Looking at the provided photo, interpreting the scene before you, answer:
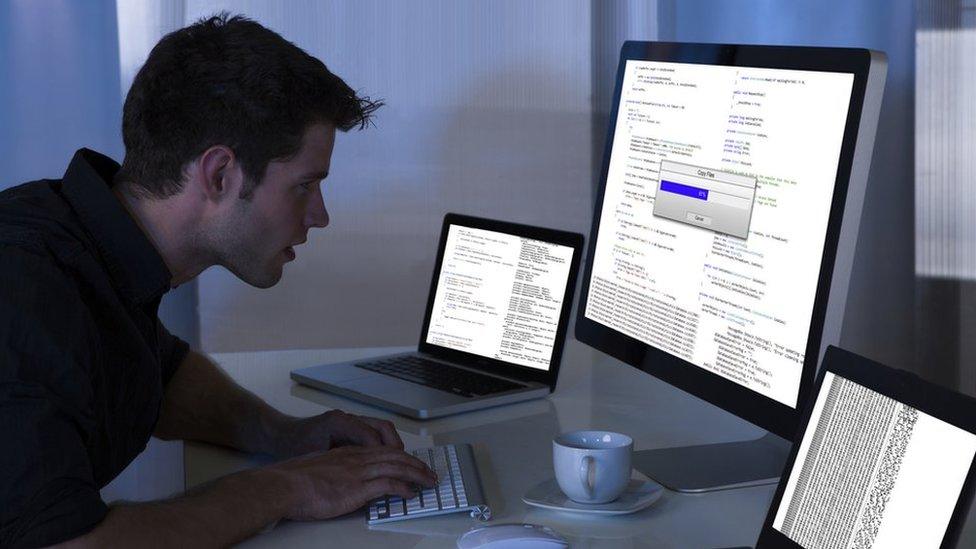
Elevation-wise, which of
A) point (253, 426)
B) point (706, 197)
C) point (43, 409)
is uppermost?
point (706, 197)

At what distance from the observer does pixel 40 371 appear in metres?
0.94

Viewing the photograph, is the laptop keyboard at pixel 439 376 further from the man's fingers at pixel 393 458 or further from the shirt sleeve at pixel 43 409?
the shirt sleeve at pixel 43 409

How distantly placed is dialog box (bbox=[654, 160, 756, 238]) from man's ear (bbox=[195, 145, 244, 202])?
472mm

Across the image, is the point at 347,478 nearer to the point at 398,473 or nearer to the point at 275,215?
the point at 398,473

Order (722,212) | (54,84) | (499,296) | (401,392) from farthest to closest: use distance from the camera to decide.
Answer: (54,84)
(499,296)
(401,392)
(722,212)

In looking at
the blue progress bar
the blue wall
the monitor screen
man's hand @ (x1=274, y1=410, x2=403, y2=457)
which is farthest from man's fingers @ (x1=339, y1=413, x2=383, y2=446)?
the blue wall

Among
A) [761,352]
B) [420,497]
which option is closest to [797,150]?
[761,352]

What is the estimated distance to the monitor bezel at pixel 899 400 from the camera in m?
0.68

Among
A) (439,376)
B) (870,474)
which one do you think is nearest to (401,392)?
(439,376)

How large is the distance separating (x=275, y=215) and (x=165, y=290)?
0.53 ft

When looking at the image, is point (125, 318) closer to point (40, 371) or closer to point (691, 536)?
point (40, 371)

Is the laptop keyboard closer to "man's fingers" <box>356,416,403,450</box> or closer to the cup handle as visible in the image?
"man's fingers" <box>356,416,403,450</box>

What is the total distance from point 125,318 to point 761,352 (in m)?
0.62

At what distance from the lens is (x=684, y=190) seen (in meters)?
1.20
